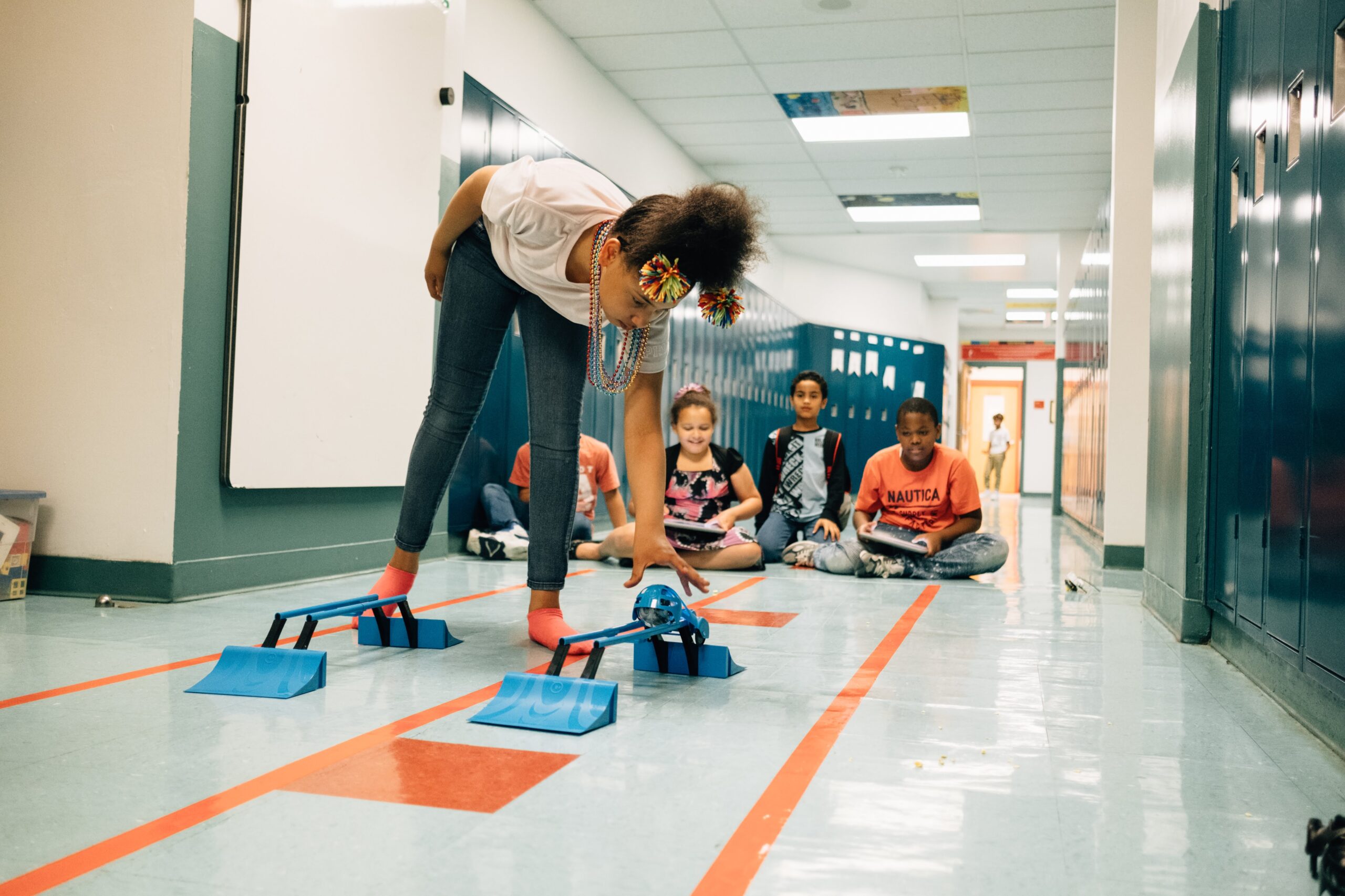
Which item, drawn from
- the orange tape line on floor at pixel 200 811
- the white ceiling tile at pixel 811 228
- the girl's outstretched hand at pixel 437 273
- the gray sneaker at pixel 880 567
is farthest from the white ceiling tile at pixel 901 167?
the orange tape line on floor at pixel 200 811

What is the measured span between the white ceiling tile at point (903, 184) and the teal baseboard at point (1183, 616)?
6.54 metres

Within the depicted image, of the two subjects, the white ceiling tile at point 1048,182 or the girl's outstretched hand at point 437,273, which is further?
the white ceiling tile at point 1048,182

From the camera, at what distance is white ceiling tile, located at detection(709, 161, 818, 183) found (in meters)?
8.87

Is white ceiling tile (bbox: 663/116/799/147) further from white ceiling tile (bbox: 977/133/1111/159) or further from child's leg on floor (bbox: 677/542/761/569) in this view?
child's leg on floor (bbox: 677/542/761/569)

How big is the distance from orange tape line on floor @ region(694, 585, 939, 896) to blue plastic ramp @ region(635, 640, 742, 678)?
9.5 inches

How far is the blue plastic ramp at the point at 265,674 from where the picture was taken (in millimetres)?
1815

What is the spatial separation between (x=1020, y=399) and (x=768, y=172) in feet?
50.0

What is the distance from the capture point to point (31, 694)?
1.79 m

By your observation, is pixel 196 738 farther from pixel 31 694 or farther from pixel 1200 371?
pixel 1200 371

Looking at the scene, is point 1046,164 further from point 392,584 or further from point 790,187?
point 392,584

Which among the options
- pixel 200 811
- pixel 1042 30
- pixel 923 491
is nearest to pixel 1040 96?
pixel 1042 30

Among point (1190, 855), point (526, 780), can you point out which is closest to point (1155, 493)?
point (1190, 855)

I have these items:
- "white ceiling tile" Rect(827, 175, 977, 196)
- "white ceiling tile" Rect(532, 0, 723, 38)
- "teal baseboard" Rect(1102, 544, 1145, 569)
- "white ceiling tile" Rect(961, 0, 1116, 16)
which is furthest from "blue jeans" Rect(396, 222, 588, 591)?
"white ceiling tile" Rect(827, 175, 977, 196)

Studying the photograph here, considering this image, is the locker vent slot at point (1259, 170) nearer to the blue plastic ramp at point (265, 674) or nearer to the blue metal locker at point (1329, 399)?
the blue metal locker at point (1329, 399)
